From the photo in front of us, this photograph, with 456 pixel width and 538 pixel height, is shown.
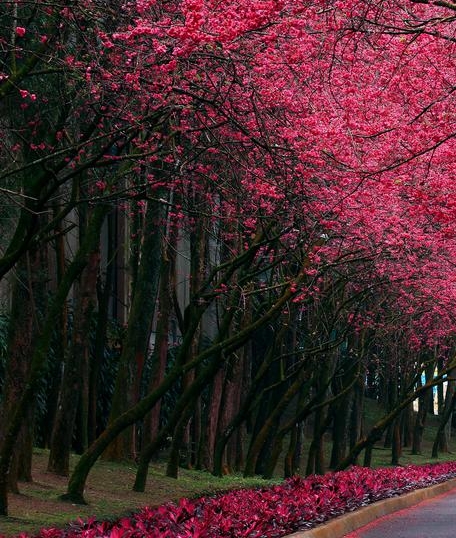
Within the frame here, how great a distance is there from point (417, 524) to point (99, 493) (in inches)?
189

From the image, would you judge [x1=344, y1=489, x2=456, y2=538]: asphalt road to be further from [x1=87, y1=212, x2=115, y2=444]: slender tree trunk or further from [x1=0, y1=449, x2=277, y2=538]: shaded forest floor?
[x1=87, y1=212, x2=115, y2=444]: slender tree trunk

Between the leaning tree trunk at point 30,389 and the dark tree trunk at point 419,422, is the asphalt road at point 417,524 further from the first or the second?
the dark tree trunk at point 419,422

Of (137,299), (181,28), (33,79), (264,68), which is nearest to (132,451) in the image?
(137,299)

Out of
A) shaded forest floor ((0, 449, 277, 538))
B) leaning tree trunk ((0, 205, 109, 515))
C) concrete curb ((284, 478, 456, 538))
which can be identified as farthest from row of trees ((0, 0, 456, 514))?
concrete curb ((284, 478, 456, 538))

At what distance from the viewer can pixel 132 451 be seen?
24500 mm

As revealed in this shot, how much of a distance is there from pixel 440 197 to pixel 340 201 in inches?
75.6

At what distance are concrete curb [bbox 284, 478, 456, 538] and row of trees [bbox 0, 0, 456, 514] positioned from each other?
3182mm

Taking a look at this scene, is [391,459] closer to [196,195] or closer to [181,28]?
[196,195]

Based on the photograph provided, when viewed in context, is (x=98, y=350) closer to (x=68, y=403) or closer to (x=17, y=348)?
(x=68, y=403)

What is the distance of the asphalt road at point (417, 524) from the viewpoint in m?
15.9

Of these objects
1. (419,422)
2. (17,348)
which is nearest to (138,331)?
(17,348)

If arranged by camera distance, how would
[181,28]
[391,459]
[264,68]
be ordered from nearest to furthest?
[181,28] < [264,68] < [391,459]

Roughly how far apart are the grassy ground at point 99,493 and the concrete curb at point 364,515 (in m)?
2.38

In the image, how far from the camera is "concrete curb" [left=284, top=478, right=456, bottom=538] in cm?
1485
